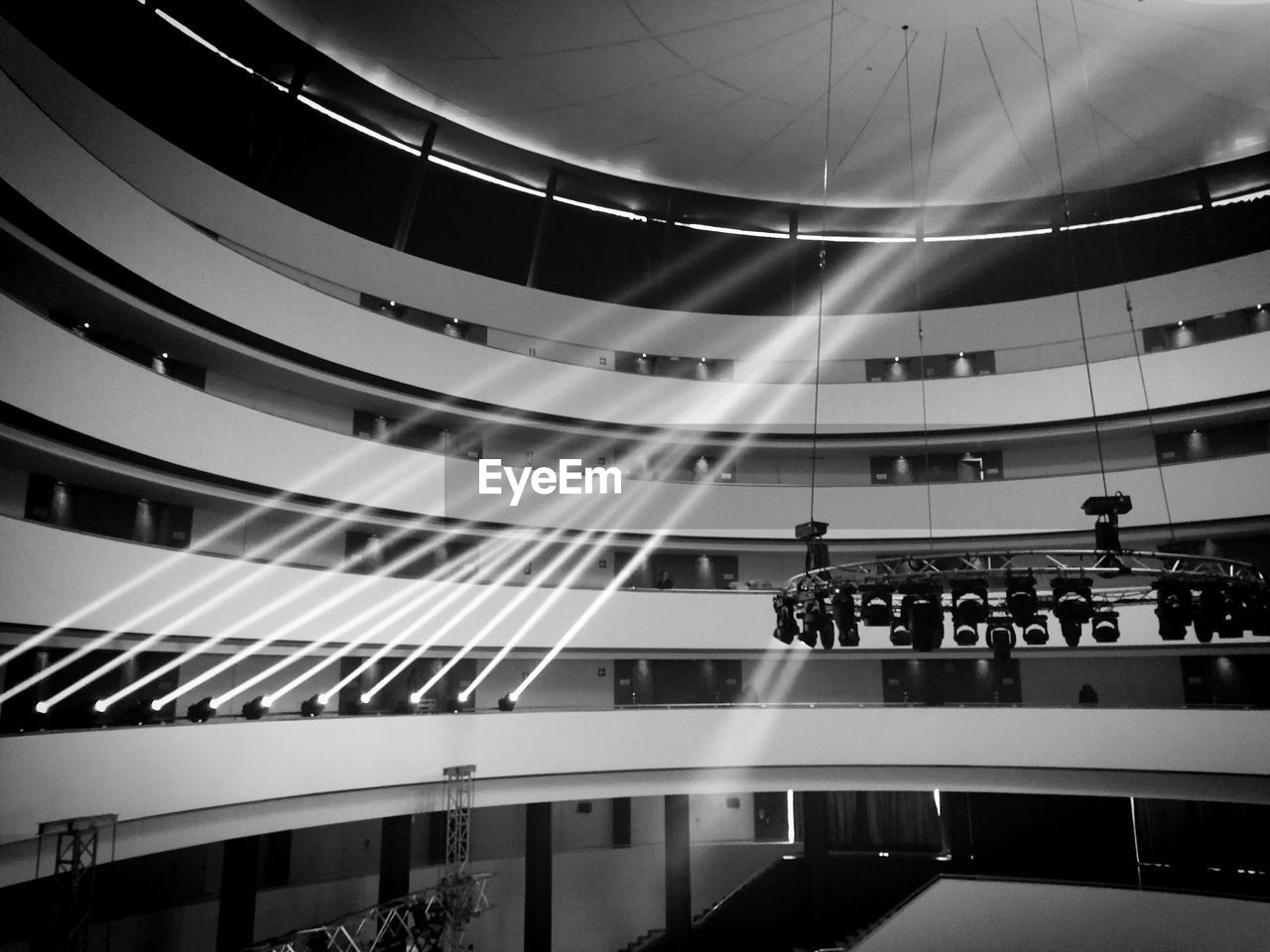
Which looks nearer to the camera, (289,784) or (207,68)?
(289,784)

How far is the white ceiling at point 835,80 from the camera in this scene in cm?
1271

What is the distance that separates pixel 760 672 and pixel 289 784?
33.6 feet

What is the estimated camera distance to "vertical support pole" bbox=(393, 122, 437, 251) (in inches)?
670

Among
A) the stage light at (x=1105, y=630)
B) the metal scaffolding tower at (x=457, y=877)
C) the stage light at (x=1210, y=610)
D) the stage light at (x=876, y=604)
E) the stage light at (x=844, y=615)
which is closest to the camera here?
the stage light at (x=1210, y=610)

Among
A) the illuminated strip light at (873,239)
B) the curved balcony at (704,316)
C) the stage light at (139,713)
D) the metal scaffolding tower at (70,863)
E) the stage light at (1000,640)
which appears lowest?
the metal scaffolding tower at (70,863)

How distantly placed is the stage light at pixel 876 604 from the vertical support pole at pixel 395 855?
921 centimetres

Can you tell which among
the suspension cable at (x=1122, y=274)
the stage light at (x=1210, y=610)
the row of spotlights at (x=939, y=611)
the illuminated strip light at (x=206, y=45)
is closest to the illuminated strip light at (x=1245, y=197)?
the suspension cable at (x=1122, y=274)

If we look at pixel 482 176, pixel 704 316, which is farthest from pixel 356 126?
pixel 704 316

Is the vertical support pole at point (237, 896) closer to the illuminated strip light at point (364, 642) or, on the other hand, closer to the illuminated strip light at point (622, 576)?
the illuminated strip light at point (364, 642)

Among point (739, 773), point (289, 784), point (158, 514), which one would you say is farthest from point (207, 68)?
point (739, 773)

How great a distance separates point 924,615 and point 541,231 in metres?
12.1

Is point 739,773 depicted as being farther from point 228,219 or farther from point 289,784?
point 228,219

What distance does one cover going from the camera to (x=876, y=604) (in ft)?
31.9

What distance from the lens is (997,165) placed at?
17.3 metres
